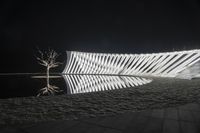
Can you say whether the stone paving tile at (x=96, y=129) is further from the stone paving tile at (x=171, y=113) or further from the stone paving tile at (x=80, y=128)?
the stone paving tile at (x=171, y=113)

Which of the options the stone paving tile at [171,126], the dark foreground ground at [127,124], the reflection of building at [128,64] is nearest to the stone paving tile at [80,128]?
the dark foreground ground at [127,124]

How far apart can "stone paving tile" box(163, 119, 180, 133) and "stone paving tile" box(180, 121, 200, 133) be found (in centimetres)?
8

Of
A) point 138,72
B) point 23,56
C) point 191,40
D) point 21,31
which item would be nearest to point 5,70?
point 23,56

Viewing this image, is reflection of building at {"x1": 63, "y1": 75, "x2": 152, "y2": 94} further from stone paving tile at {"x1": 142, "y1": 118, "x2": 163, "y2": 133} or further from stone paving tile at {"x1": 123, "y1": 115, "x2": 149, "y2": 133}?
stone paving tile at {"x1": 142, "y1": 118, "x2": 163, "y2": 133}

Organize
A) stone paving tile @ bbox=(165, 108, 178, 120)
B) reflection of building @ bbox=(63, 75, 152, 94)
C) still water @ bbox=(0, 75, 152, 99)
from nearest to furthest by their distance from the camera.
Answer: stone paving tile @ bbox=(165, 108, 178, 120), still water @ bbox=(0, 75, 152, 99), reflection of building @ bbox=(63, 75, 152, 94)

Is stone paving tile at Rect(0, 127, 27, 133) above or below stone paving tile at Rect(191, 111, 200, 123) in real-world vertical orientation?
below

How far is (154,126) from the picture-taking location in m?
3.07

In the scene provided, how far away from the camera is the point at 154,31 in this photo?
22.2 m

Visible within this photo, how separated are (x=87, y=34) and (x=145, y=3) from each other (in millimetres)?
8396

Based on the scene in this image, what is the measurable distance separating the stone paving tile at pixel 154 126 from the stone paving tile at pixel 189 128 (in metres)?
0.33

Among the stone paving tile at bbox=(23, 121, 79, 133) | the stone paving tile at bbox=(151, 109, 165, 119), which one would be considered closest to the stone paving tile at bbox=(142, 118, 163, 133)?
the stone paving tile at bbox=(151, 109, 165, 119)

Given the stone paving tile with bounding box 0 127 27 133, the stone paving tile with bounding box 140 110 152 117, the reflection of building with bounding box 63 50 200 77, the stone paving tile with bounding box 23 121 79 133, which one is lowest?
the stone paving tile with bounding box 0 127 27 133

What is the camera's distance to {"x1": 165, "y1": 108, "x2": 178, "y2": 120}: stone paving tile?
140 inches

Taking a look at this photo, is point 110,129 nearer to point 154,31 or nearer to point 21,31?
point 154,31
